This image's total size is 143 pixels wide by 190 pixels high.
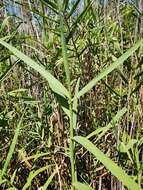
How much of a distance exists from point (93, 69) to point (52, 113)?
26 centimetres

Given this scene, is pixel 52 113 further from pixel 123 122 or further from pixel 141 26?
pixel 141 26

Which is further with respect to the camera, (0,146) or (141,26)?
(0,146)

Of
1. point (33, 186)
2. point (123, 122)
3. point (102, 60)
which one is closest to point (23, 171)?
point (33, 186)

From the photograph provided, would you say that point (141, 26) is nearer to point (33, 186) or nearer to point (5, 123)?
point (5, 123)

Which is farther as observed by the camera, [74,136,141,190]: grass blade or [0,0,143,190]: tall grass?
[0,0,143,190]: tall grass

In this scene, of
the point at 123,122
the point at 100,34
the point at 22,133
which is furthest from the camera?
the point at 100,34

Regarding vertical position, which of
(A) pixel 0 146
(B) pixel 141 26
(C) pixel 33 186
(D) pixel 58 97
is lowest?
(C) pixel 33 186

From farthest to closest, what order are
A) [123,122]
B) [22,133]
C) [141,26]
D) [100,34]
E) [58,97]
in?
[100,34], [22,133], [123,122], [141,26], [58,97]

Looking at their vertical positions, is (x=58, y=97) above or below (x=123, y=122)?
above

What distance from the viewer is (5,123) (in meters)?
1.52

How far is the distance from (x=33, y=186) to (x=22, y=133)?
21 cm

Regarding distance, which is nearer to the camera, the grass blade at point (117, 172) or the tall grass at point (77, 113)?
the grass blade at point (117, 172)

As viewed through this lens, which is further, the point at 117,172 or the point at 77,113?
the point at 77,113

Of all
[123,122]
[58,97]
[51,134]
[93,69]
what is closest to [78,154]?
[51,134]
